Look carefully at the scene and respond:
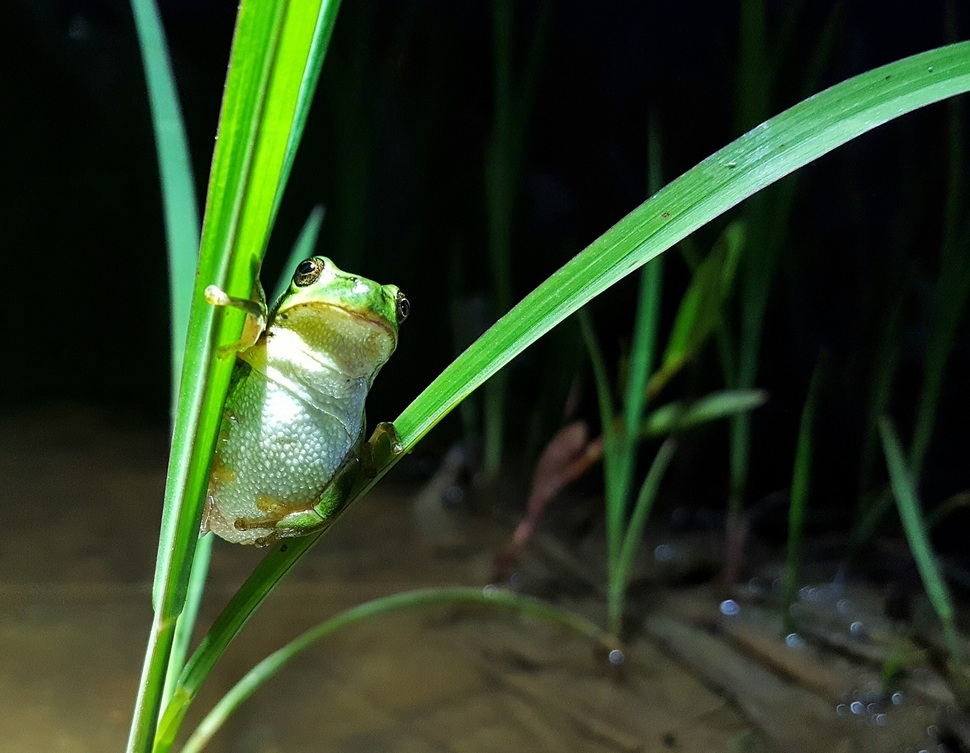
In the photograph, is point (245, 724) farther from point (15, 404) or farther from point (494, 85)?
point (494, 85)

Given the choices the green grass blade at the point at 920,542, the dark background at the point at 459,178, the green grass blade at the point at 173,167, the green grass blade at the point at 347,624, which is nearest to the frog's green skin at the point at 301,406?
the green grass blade at the point at 173,167

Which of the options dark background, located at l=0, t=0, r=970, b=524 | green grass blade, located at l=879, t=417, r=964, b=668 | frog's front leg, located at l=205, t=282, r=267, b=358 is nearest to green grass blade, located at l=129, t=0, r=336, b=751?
frog's front leg, located at l=205, t=282, r=267, b=358

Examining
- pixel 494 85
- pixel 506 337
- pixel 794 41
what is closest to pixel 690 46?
pixel 794 41

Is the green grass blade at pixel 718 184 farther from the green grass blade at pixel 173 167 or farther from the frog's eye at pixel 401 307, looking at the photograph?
the green grass blade at pixel 173 167

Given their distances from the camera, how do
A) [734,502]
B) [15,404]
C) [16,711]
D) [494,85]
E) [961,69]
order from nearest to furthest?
[961,69], [16,711], [734,502], [15,404], [494,85]

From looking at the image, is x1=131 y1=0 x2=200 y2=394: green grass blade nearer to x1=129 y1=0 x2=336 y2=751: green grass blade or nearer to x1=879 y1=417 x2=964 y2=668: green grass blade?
x1=129 y1=0 x2=336 y2=751: green grass blade

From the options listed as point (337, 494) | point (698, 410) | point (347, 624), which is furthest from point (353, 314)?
point (698, 410)

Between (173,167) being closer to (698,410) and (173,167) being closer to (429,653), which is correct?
(429,653)
